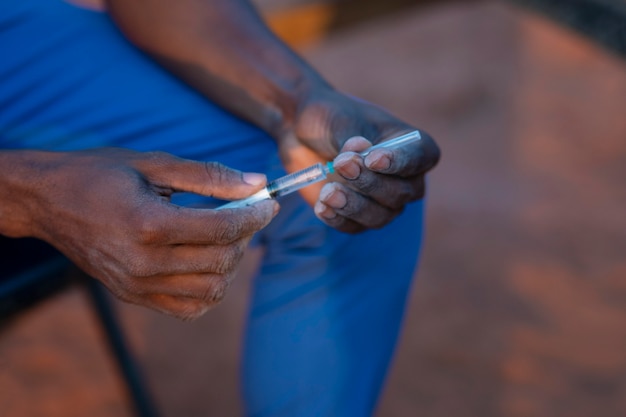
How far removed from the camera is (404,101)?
2.36m

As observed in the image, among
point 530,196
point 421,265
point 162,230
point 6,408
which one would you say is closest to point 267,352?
point 162,230

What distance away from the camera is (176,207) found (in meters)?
0.70

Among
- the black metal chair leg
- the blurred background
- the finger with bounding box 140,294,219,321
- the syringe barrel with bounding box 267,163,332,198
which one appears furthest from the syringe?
the blurred background

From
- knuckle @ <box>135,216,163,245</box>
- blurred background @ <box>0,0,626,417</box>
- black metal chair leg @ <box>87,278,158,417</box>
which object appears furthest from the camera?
blurred background @ <box>0,0,626,417</box>

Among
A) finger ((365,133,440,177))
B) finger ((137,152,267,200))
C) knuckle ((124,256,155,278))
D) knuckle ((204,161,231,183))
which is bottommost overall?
knuckle ((124,256,155,278))

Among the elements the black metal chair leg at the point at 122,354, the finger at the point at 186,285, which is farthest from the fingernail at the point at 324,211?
the black metal chair leg at the point at 122,354

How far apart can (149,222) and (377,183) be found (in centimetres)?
22

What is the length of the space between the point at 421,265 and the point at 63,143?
1006mm

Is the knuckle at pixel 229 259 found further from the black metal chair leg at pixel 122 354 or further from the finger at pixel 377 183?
the black metal chair leg at pixel 122 354

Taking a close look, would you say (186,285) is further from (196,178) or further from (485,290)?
(485,290)

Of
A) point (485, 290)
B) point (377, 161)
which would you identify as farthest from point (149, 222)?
point (485, 290)

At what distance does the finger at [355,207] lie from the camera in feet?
2.44

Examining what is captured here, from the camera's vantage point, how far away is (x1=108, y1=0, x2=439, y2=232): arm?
2.78 ft

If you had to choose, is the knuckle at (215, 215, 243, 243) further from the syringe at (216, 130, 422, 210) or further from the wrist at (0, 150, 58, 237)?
the wrist at (0, 150, 58, 237)
